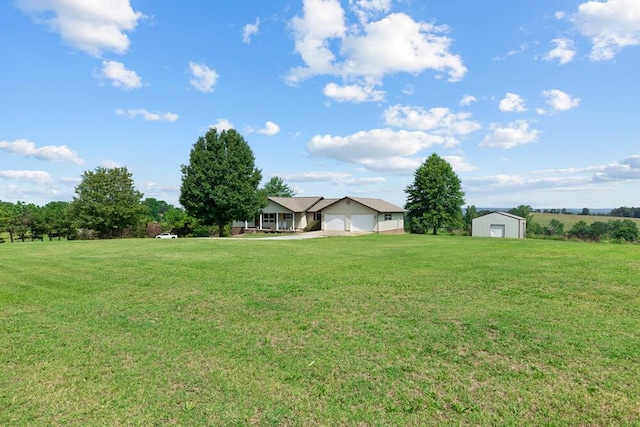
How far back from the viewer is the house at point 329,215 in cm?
3631

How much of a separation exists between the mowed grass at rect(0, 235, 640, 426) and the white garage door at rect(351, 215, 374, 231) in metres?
26.6

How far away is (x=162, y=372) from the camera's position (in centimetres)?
425

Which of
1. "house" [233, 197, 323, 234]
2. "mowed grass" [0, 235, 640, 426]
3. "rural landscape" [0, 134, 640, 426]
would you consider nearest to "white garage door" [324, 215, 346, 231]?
"house" [233, 197, 323, 234]

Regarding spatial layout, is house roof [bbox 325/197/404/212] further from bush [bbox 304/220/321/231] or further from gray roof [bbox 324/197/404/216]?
bush [bbox 304/220/321/231]

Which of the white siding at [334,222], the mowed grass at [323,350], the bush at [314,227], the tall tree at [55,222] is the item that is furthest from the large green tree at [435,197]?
the tall tree at [55,222]

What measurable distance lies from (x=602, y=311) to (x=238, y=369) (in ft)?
20.5

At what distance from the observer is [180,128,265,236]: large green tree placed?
30.5 meters

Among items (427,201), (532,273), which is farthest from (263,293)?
(427,201)

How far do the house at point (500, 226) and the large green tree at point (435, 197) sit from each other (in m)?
2.99

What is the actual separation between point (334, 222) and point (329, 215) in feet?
3.00

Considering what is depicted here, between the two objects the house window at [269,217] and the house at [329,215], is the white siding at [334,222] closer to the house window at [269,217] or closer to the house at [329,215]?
the house at [329,215]

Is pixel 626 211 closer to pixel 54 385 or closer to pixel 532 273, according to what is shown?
pixel 532 273

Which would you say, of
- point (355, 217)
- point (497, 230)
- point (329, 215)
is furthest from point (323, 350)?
point (497, 230)

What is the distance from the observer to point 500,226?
3734 cm
